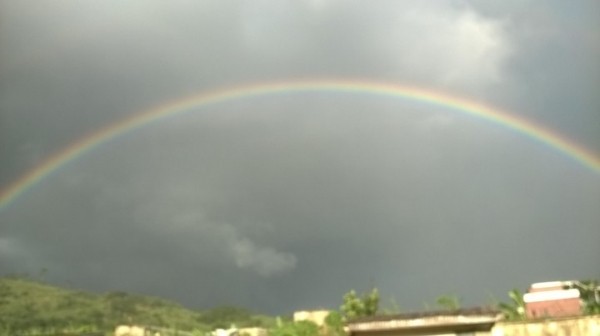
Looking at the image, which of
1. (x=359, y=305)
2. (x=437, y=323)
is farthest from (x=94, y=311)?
(x=437, y=323)

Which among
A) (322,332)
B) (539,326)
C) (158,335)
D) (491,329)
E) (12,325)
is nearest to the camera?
(491,329)

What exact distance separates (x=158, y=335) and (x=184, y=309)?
25393 millimetres

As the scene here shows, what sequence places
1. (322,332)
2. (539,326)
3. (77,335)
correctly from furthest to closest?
1. (322,332)
2. (539,326)
3. (77,335)

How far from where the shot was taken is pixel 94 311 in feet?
171

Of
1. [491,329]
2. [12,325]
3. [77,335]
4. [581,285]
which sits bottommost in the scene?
[491,329]

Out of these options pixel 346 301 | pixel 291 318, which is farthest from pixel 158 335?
pixel 346 301

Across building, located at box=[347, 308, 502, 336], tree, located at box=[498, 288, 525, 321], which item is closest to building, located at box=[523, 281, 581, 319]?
tree, located at box=[498, 288, 525, 321]

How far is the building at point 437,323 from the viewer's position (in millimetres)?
17203

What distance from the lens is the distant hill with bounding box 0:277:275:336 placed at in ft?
155

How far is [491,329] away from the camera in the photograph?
57.0 feet

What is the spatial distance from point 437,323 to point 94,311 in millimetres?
39330

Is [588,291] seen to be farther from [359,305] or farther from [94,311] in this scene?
[94,311]

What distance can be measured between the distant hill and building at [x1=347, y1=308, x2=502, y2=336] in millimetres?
28630

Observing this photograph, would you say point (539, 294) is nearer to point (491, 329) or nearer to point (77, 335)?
point (491, 329)
